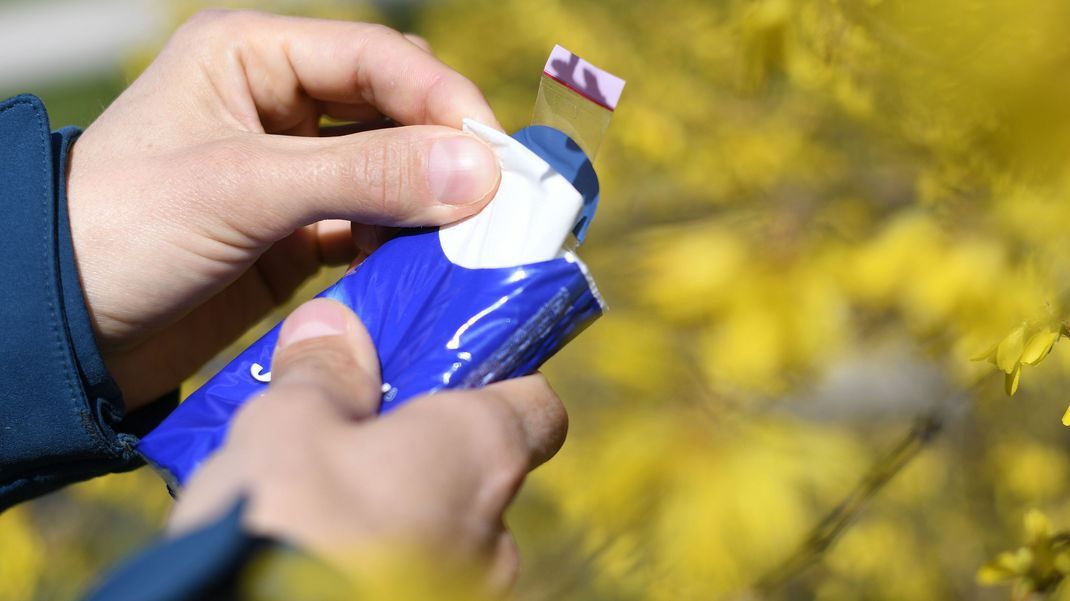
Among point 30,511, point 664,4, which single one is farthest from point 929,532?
point 30,511

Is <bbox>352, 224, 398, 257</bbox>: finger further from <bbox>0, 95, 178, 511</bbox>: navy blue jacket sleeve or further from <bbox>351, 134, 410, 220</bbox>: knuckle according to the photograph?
<bbox>0, 95, 178, 511</bbox>: navy blue jacket sleeve

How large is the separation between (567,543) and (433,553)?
101 centimetres

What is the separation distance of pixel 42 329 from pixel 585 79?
556 millimetres

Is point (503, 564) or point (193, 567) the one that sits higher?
point (193, 567)

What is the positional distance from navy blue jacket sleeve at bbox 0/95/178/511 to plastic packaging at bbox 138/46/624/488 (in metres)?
0.19

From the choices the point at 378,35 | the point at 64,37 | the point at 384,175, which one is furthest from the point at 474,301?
the point at 64,37

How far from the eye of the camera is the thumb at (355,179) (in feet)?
2.19

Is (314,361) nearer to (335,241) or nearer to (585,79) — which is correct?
(585,79)

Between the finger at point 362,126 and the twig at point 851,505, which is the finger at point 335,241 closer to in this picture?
the finger at point 362,126

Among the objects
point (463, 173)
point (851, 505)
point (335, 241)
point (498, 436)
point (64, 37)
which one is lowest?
point (64, 37)

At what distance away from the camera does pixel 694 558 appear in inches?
41.2

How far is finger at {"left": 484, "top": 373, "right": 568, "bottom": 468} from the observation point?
1.89 feet

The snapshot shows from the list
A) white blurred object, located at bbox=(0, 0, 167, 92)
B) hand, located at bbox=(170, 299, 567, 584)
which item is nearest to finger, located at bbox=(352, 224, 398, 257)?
hand, located at bbox=(170, 299, 567, 584)

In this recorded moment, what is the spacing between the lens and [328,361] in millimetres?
561
